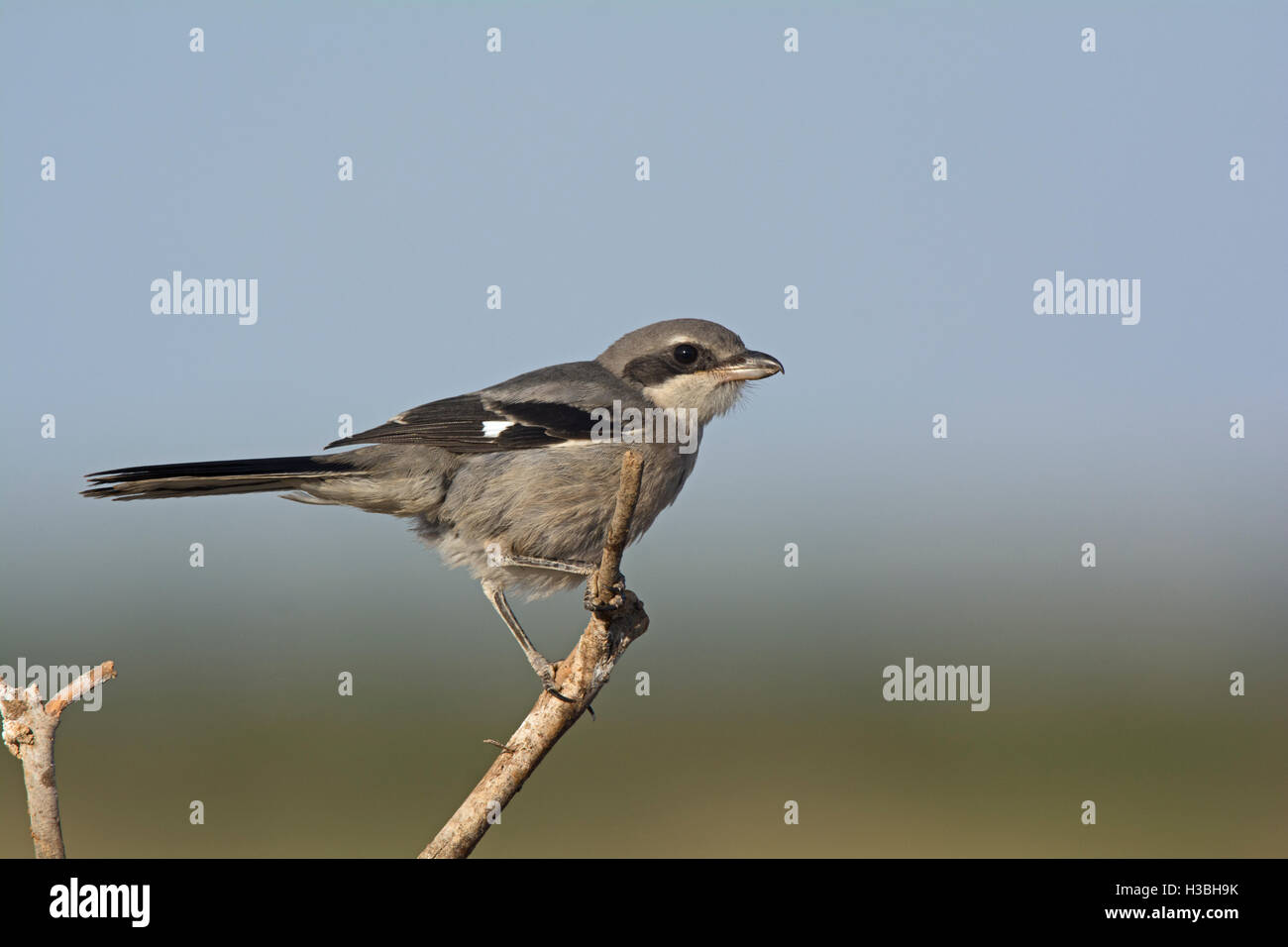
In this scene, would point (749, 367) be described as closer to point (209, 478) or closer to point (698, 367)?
point (698, 367)

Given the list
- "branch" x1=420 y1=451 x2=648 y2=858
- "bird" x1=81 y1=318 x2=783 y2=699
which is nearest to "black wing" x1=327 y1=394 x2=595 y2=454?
"bird" x1=81 y1=318 x2=783 y2=699

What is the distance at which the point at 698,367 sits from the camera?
549 centimetres

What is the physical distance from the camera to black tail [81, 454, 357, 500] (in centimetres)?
444

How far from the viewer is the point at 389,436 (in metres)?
5.15

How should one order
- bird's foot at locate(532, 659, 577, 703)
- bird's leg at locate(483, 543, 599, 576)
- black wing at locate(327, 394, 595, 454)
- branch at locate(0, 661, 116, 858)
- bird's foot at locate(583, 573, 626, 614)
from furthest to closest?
black wing at locate(327, 394, 595, 454)
bird's leg at locate(483, 543, 599, 576)
bird's foot at locate(532, 659, 577, 703)
bird's foot at locate(583, 573, 626, 614)
branch at locate(0, 661, 116, 858)

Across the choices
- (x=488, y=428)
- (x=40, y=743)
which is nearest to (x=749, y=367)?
(x=488, y=428)

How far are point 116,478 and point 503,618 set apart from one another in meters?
1.81

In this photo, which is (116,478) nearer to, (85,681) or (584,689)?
(85,681)

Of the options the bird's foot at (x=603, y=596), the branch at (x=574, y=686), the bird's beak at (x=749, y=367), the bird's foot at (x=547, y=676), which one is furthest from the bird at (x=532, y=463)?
the bird's foot at (x=603, y=596)

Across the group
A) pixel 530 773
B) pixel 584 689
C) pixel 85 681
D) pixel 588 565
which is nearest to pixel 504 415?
pixel 588 565

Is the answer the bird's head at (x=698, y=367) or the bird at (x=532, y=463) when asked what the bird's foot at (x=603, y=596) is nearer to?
the bird at (x=532, y=463)

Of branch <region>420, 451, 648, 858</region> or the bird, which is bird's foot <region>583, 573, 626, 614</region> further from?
the bird

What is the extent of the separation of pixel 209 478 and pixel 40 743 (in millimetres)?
1849

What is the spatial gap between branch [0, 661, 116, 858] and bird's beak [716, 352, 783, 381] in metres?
3.33
